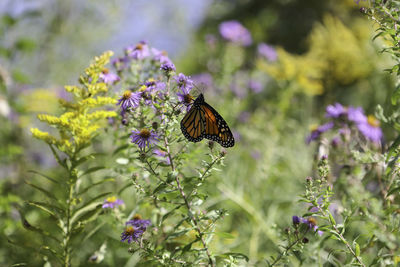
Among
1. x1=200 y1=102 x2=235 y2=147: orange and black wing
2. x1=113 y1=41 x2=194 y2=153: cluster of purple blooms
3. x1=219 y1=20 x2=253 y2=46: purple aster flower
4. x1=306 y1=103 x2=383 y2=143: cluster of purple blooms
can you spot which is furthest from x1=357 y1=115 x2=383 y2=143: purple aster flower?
x1=219 y1=20 x2=253 y2=46: purple aster flower

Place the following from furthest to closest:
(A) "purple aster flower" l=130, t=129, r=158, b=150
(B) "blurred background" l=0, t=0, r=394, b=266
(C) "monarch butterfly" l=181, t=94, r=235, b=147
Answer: (B) "blurred background" l=0, t=0, r=394, b=266 → (C) "monarch butterfly" l=181, t=94, r=235, b=147 → (A) "purple aster flower" l=130, t=129, r=158, b=150

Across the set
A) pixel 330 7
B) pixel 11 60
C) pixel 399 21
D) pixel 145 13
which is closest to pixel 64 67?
→ pixel 145 13

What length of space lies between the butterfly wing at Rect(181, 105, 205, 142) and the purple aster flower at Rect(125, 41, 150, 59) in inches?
18.2

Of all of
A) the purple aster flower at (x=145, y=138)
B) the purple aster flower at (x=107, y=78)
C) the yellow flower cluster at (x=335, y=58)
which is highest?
the yellow flower cluster at (x=335, y=58)

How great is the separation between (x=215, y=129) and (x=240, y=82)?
227 cm

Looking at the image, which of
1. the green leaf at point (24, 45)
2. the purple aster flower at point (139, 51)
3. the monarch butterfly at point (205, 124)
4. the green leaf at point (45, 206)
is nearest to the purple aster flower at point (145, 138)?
the monarch butterfly at point (205, 124)

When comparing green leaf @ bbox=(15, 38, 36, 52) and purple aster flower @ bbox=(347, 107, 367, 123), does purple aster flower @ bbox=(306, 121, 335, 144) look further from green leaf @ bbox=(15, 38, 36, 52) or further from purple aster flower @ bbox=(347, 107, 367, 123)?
green leaf @ bbox=(15, 38, 36, 52)

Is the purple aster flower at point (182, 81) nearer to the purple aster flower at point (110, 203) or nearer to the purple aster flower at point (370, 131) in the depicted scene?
the purple aster flower at point (110, 203)

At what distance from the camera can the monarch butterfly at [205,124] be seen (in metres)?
1.21

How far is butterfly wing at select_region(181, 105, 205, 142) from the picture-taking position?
3.71 ft

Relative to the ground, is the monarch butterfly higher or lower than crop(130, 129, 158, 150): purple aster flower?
higher

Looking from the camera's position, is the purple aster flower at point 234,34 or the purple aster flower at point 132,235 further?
the purple aster flower at point 234,34

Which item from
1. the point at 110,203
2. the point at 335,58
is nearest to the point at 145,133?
the point at 110,203

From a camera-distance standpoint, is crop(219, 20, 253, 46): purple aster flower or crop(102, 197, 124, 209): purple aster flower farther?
crop(219, 20, 253, 46): purple aster flower
